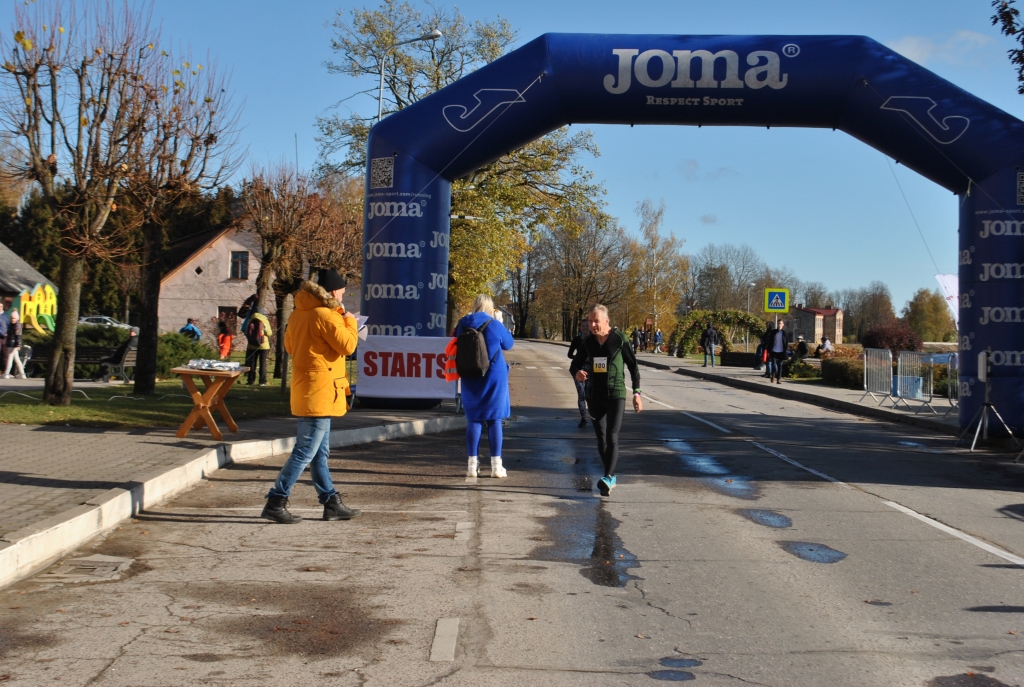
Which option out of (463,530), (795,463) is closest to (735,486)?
(795,463)

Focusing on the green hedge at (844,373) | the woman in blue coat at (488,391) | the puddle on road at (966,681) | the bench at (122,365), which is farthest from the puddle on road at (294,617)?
the green hedge at (844,373)

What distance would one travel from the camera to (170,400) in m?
16.3

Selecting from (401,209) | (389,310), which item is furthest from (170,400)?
(401,209)

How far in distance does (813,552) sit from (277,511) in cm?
403

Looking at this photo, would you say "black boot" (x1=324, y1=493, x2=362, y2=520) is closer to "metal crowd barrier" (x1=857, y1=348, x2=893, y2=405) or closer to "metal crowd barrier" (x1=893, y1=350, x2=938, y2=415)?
"metal crowd barrier" (x1=893, y1=350, x2=938, y2=415)

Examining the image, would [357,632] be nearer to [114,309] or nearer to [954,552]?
[954,552]

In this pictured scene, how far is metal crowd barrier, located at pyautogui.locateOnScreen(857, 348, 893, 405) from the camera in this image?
69.7 feet

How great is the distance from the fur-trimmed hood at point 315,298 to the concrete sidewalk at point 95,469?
2.06m

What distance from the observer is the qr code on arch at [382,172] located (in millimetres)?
15930

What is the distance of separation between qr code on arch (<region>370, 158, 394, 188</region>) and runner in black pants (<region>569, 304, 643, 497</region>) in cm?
735

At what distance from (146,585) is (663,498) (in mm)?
4894

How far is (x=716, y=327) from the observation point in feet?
172

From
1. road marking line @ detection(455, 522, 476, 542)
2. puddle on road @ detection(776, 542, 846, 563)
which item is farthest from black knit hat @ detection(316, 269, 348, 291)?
puddle on road @ detection(776, 542, 846, 563)

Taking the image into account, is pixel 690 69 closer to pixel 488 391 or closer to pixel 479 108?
pixel 479 108
